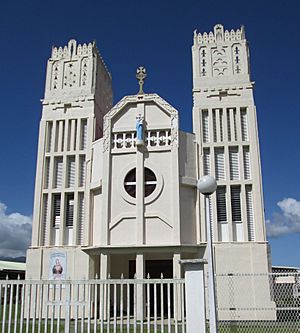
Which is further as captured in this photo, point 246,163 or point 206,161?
point 206,161

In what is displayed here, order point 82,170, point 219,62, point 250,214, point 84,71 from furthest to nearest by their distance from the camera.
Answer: point 84,71
point 219,62
point 82,170
point 250,214

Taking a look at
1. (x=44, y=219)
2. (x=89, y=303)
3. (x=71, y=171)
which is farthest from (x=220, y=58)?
(x=89, y=303)

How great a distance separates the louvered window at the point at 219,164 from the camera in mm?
19911

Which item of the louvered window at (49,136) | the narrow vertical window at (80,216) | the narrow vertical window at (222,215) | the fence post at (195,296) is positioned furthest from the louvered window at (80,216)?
the fence post at (195,296)

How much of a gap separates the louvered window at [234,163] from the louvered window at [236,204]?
611 mm

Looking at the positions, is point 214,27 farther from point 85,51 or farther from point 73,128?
point 73,128

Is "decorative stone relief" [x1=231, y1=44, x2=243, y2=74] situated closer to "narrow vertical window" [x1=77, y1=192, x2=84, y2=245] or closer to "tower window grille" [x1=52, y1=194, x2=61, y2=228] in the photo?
"narrow vertical window" [x1=77, y1=192, x2=84, y2=245]

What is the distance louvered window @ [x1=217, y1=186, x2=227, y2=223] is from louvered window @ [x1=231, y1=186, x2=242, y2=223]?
40 cm

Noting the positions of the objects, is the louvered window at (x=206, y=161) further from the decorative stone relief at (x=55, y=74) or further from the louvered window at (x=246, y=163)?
the decorative stone relief at (x=55, y=74)

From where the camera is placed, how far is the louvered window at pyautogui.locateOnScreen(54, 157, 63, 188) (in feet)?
69.8

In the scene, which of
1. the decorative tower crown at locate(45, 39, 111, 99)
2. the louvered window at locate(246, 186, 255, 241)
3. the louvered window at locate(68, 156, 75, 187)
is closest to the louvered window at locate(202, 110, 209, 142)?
the louvered window at locate(246, 186, 255, 241)

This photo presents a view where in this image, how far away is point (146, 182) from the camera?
63.5ft

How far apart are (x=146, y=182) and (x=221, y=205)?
395cm

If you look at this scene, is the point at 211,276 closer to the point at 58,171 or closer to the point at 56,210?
the point at 56,210
